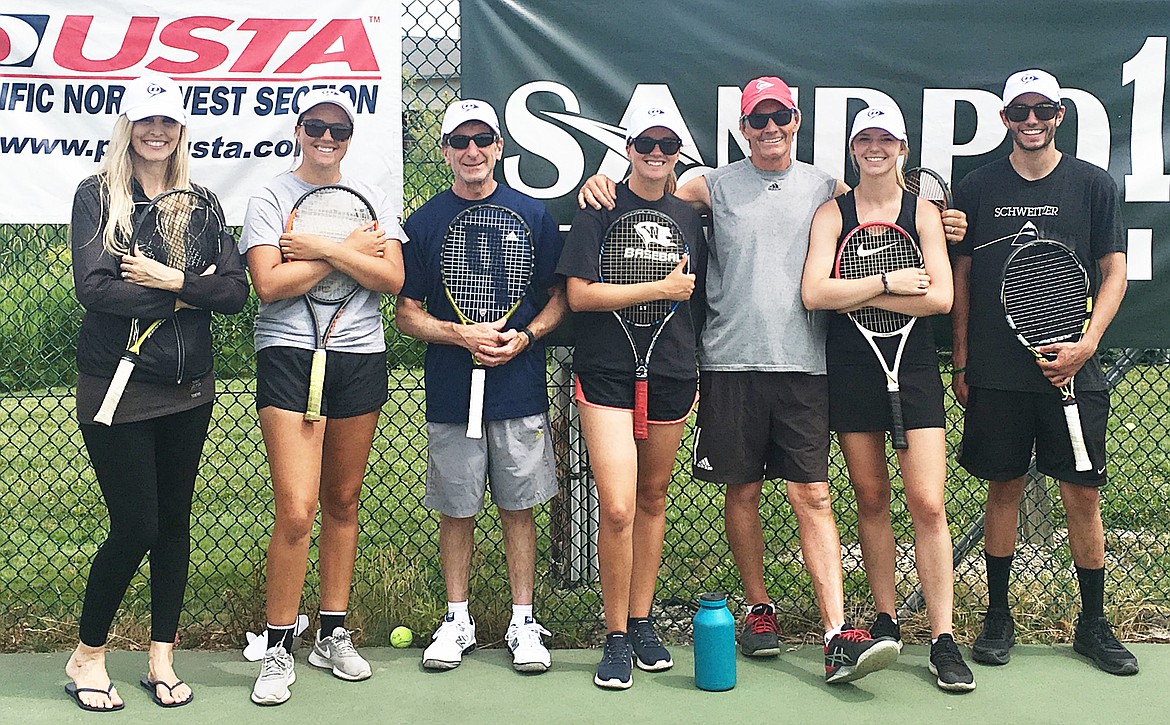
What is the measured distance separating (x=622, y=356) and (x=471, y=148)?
30.8 inches

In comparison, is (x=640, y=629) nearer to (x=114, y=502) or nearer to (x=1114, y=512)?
(x=114, y=502)

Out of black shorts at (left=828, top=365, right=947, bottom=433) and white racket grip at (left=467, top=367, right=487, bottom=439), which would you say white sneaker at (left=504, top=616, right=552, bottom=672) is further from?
black shorts at (left=828, top=365, right=947, bottom=433)

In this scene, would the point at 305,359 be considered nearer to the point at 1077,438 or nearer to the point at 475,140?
the point at 475,140

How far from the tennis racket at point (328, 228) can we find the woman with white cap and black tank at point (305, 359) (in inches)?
0.9

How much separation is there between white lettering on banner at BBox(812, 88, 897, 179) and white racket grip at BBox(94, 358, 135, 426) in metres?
2.38

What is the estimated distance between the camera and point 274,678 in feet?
12.0

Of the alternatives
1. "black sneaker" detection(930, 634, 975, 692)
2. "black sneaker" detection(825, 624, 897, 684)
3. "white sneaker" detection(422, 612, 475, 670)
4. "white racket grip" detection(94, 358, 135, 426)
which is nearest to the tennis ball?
"white sneaker" detection(422, 612, 475, 670)

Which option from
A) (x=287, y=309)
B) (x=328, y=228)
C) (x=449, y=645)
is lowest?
(x=449, y=645)

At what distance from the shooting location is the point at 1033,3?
4223 millimetres

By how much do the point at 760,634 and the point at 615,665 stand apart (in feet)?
1.77

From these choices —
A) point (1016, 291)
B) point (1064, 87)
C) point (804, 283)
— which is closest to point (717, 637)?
point (804, 283)

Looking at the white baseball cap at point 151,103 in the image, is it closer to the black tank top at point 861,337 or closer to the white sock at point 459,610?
the white sock at point 459,610

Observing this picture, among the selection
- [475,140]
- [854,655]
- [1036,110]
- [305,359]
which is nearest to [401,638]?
[305,359]

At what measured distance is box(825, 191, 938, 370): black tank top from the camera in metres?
3.77
